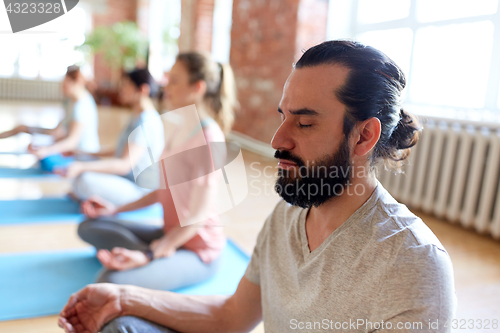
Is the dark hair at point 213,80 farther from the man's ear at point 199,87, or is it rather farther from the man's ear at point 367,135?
the man's ear at point 367,135

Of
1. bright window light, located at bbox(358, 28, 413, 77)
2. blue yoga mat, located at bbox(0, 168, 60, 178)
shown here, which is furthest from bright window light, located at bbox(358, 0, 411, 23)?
blue yoga mat, located at bbox(0, 168, 60, 178)

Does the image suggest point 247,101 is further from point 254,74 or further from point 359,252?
point 359,252

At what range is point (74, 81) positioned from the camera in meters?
3.42

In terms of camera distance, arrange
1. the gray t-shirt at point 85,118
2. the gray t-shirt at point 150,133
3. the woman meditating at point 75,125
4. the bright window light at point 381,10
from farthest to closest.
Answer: the bright window light at point 381,10, the gray t-shirt at point 85,118, the woman meditating at point 75,125, the gray t-shirt at point 150,133

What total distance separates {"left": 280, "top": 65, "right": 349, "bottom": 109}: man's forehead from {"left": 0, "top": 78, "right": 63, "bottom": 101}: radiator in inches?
492

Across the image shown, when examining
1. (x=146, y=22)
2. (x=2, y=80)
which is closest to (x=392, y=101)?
(x=146, y=22)

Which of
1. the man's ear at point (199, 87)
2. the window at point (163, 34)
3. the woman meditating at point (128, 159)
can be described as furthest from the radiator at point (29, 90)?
the man's ear at point (199, 87)

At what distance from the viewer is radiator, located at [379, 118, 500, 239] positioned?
280 cm

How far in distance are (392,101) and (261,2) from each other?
5.03 m

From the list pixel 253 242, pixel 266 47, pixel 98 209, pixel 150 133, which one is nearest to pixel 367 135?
pixel 98 209

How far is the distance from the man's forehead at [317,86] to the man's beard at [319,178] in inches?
3.7

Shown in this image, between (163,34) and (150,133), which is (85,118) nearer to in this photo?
(150,133)

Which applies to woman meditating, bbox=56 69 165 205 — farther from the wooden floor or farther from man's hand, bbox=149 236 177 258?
man's hand, bbox=149 236 177 258

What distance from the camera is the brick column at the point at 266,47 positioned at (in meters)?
4.72
